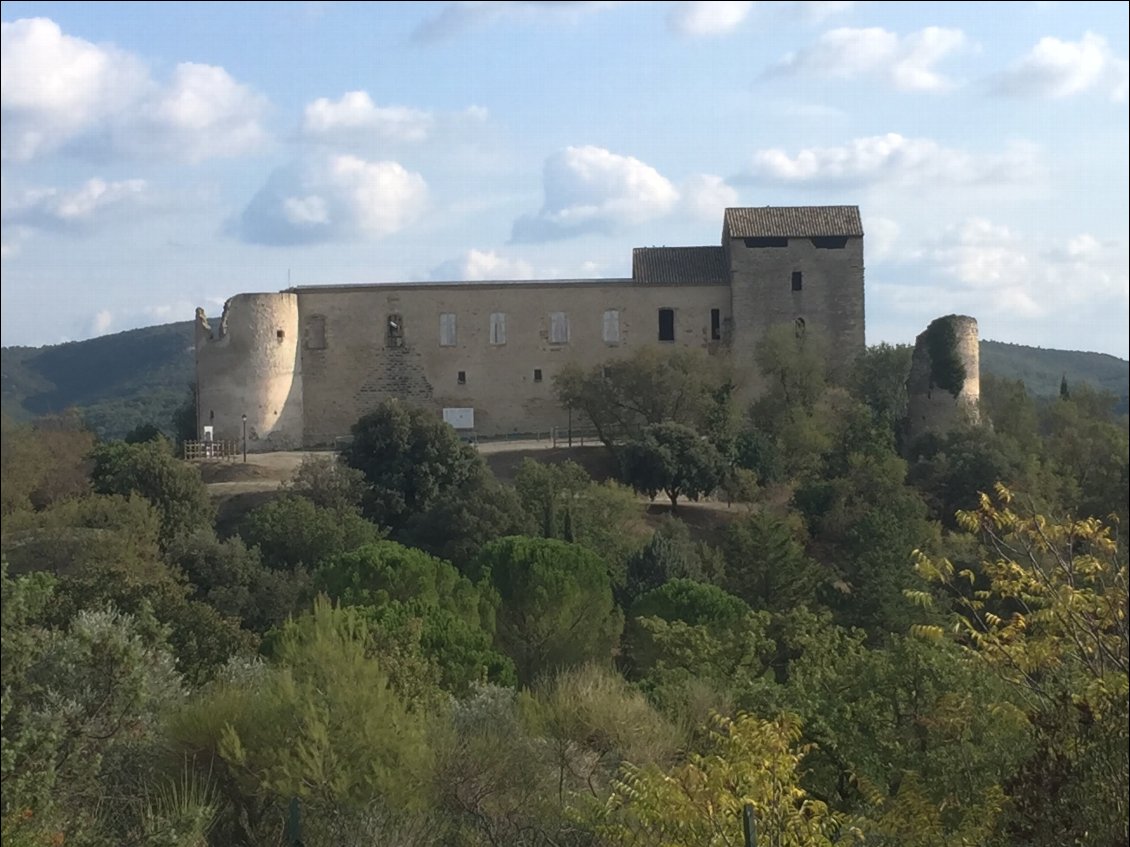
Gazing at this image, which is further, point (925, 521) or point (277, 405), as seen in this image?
point (277, 405)

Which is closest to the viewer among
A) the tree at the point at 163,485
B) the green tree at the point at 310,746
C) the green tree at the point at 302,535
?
the green tree at the point at 310,746

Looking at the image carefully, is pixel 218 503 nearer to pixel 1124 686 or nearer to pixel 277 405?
pixel 277 405

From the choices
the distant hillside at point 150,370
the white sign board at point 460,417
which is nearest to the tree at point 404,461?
the white sign board at point 460,417

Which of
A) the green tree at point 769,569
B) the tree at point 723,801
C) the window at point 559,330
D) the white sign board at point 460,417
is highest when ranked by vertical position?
the window at point 559,330

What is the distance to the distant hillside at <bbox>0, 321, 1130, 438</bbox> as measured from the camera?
172ft

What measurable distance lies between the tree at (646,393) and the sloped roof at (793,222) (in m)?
4.65

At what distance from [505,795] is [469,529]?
16.9m

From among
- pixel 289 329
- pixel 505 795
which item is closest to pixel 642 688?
pixel 505 795

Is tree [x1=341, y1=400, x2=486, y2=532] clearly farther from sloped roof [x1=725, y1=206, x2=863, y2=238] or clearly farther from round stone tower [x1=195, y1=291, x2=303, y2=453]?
sloped roof [x1=725, y1=206, x2=863, y2=238]

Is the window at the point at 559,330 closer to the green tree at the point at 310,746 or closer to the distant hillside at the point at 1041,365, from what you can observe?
the distant hillside at the point at 1041,365

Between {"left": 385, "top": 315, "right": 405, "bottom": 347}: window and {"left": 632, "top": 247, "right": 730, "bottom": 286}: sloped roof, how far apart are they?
6429 millimetres

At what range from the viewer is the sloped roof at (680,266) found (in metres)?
42.1

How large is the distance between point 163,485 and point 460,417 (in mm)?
11297

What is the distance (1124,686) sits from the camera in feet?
21.4
